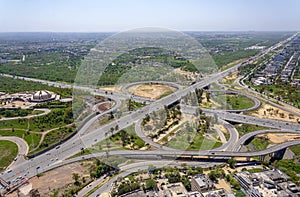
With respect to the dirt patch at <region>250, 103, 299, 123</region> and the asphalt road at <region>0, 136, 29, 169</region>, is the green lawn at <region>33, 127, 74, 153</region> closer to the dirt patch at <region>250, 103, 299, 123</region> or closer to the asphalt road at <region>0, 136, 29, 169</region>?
the asphalt road at <region>0, 136, 29, 169</region>

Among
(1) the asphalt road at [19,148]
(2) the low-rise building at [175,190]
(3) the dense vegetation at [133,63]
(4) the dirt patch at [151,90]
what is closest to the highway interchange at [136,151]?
(1) the asphalt road at [19,148]

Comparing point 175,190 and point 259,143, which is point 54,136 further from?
point 259,143

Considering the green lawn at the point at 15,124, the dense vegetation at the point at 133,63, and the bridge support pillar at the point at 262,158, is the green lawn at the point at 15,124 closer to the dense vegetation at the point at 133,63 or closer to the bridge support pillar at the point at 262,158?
the dense vegetation at the point at 133,63

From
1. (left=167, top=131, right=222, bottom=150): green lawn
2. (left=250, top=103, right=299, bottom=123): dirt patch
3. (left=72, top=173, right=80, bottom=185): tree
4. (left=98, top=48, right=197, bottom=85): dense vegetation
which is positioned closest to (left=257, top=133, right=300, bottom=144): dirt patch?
(left=250, top=103, right=299, bottom=123): dirt patch

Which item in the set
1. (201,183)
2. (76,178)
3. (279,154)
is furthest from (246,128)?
(76,178)

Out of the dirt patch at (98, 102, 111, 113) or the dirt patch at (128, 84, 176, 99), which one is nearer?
the dirt patch at (98, 102, 111, 113)

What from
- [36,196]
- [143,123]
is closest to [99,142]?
[143,123]
